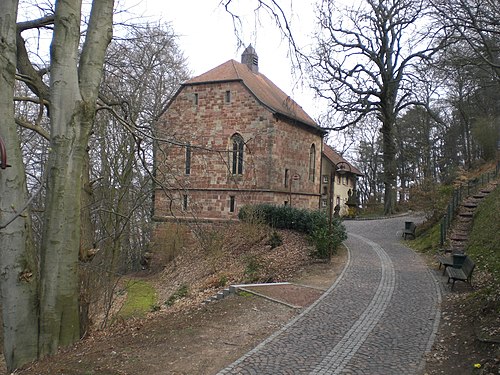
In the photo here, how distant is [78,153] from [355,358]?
4.91 m

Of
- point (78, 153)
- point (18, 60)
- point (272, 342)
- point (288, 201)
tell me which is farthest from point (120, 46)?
point (288, 201)

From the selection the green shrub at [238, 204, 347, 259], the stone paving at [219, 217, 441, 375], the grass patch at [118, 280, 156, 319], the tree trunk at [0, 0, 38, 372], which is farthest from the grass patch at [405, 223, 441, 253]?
the tree trunk at [0, 0, 38, 372]

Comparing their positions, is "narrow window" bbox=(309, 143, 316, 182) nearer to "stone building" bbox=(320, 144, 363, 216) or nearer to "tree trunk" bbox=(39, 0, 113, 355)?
"stone building" bbox=(320, 144, 363, 216)

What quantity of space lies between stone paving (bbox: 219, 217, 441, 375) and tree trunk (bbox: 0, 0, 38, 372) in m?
2.77

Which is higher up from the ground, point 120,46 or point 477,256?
point 120,46

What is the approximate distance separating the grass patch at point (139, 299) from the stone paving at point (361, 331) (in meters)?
6.22

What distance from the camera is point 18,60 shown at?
7.04 metres

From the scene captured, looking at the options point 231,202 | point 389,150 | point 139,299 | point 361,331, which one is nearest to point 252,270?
point 139,299

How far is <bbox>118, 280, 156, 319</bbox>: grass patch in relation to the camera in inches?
563

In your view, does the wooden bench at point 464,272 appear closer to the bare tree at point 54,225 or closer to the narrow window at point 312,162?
the bare tree at point 54,225

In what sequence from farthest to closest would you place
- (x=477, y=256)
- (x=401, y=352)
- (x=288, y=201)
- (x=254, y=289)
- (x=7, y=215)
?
(x=288, y=201) < (x=477, y=256) < (x=254, y=289) < (x=401, y=352) < (x=7, y=215)

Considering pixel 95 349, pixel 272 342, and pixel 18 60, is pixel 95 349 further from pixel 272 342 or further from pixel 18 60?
pixel 18 60

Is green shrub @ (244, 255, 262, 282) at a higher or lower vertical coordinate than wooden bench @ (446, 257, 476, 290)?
lower

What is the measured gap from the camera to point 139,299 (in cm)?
1714
